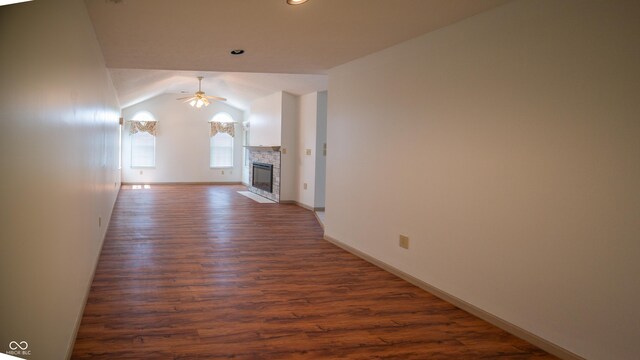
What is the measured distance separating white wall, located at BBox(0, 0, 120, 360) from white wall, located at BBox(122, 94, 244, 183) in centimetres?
1183

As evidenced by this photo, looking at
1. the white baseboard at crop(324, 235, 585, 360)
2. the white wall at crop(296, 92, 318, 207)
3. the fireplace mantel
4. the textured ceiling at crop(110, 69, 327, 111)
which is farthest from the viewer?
the fireplace mantel

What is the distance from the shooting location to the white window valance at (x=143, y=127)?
14.1 meters

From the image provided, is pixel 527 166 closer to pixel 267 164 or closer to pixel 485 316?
pixel 485 316

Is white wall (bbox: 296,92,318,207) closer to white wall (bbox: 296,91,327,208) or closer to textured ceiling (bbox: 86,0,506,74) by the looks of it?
white wall (bbox: 296,91,327,208)

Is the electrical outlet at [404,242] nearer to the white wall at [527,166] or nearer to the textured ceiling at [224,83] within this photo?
the white wall at [527,166]

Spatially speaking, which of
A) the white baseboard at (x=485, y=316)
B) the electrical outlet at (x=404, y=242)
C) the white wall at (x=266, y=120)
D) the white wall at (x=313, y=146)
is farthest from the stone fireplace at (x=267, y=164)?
the electrical outlet at (x=404, y=242)

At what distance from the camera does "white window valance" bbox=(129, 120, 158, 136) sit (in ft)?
46.3

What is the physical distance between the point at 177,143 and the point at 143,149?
102cm

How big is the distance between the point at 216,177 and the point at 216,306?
11905mm

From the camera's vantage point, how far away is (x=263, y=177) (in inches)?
465

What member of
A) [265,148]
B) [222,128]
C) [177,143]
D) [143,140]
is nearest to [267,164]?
[265,148]

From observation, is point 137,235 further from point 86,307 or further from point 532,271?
point 532,271

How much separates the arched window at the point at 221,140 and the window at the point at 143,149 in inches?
69.2

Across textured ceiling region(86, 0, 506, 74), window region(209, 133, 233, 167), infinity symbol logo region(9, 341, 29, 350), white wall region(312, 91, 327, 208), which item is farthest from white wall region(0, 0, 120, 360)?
window region(209, 133, 233, 167)
